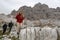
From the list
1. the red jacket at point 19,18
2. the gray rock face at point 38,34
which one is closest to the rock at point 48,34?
the gray rock face at point 38,34

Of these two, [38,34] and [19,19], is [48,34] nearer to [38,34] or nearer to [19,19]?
[38,34]

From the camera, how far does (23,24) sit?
16031 mm

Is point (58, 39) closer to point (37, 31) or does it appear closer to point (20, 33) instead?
point (37, 31)

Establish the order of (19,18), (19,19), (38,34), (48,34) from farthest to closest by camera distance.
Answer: (19,19), (19,18), (38,34), (48,34)

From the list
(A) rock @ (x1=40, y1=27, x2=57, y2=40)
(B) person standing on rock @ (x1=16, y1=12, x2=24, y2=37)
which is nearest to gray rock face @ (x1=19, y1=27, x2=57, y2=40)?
(A) rock @ (x1=40, y1=27, x2=57, y2=40)

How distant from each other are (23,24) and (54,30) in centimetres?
263

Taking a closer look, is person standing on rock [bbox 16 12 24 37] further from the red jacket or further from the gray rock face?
the gray rock face

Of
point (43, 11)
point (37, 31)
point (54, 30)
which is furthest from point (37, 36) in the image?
point (43, 11)

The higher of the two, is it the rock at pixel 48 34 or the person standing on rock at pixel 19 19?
the person standing on rock at pixel 19 19

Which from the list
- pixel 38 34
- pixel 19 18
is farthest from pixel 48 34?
pixel 19 18

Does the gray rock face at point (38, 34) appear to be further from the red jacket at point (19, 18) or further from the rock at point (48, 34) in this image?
the red jacket at point (19, 18)

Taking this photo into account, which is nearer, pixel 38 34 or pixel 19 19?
pixel 38 34

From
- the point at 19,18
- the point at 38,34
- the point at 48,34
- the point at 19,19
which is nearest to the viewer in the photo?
the point at 48,34

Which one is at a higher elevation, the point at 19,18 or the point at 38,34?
the point at 19,18
